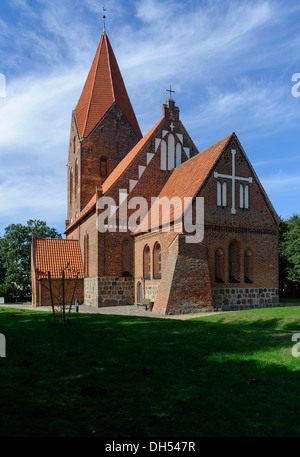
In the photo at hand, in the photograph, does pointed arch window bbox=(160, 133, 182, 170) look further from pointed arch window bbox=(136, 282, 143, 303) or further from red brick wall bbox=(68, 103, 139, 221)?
pointed arch window bbox=(136, 282, 143, 303)

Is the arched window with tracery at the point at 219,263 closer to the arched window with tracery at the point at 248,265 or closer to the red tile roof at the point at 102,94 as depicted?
the arched window with tracery at the point at 248,265

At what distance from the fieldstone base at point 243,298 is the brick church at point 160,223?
0.17ft

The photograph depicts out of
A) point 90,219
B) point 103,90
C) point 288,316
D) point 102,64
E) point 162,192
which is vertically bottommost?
point 288,316

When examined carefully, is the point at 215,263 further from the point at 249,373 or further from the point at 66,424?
the point at 66,424

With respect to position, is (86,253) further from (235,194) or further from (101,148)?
(235,194)

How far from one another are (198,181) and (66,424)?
53.0ft

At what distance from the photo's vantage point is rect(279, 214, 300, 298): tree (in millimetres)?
33938

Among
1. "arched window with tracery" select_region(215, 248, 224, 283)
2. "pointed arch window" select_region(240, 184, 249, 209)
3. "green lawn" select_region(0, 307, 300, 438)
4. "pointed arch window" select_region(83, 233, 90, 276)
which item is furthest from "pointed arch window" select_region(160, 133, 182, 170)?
"green lawn" select_region(0, 307, 300, 438)

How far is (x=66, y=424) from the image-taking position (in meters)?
4.38

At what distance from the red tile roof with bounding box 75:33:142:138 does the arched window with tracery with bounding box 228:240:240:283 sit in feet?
48.1

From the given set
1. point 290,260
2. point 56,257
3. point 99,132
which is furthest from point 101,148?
point 290,260

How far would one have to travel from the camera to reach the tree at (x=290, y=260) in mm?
33938

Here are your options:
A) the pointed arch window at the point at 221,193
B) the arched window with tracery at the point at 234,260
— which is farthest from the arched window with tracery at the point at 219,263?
the pointed arch window at the point at 221,193
